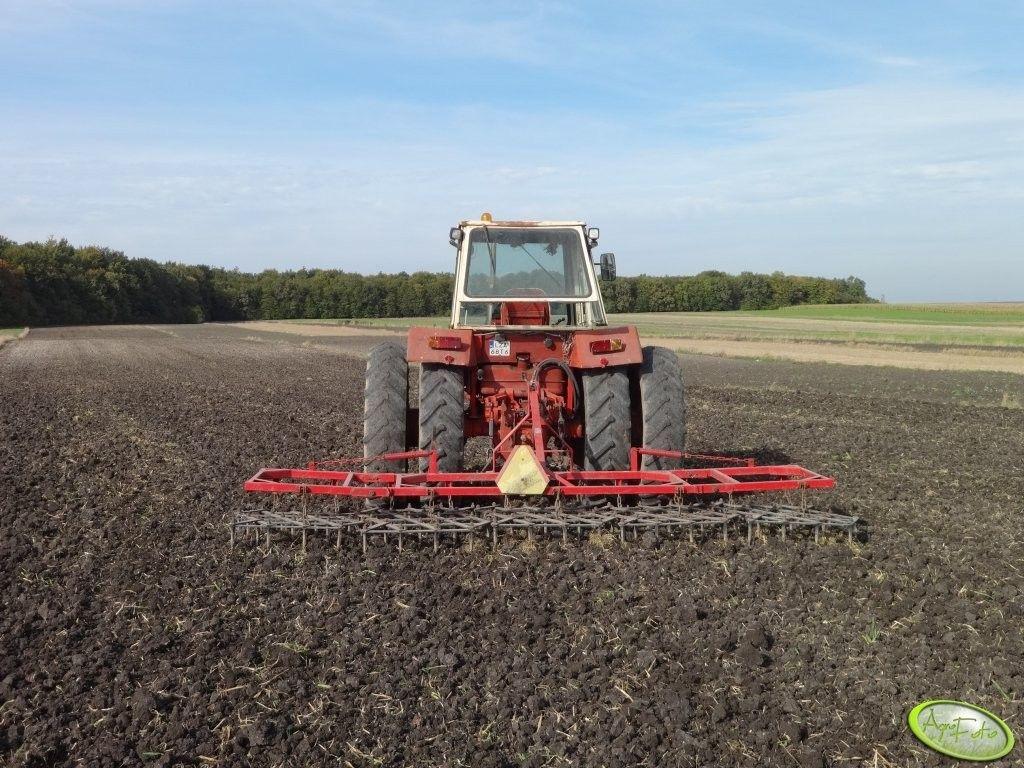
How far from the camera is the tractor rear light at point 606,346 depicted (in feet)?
21.6

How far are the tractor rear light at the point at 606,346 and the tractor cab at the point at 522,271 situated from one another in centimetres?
67

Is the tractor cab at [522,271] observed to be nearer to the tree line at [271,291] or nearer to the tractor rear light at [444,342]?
the tractor rear light at [444,342]

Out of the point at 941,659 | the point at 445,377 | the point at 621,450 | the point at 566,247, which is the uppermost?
the point at 566,247

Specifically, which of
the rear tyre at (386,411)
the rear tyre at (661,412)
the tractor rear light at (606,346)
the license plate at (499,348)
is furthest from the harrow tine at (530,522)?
the license plate at (499,348)

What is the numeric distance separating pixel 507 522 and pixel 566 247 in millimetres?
2711

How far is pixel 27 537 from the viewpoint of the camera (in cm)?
613

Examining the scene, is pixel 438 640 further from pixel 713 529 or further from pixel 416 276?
pixel 416 276

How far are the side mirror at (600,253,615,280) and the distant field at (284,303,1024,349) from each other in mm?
30668

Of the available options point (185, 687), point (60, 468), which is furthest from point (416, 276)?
point (185, 687)

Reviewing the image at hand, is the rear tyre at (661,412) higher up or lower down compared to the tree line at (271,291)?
lower down

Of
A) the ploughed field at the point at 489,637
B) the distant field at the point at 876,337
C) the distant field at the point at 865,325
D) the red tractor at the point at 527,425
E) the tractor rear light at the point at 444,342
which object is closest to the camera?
the ploughed field at the point at 489,637

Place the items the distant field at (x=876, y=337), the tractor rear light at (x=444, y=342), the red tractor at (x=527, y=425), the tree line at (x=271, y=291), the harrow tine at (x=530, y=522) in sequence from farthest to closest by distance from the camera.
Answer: the tree line at (x=271, y=291) < the distant field at (x=876, y=337) < the tractor rear light at (x=444, y=342) < the red tractor at (x=527, y=425) < the harrow tine at (x=530, y=522)

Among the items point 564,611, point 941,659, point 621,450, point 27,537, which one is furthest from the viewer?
point 621,450

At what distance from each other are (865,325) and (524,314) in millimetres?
49439
